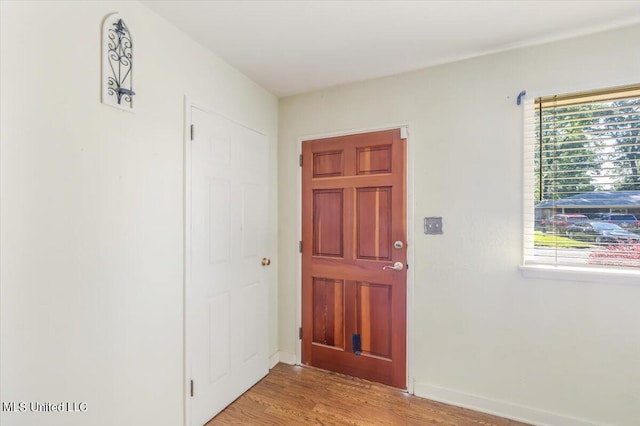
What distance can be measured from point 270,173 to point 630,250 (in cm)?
251

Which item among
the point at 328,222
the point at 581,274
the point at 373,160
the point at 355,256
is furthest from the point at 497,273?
the point at 328,222

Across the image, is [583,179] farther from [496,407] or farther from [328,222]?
[328,222]

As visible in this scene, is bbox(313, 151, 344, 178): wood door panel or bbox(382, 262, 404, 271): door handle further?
bbox(313, 151, 344, 178): wood door panel

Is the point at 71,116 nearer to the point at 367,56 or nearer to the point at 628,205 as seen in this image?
the point at 367,56

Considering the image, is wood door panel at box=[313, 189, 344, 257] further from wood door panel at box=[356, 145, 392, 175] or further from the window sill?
the window sill

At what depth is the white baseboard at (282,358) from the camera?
2.65 meters

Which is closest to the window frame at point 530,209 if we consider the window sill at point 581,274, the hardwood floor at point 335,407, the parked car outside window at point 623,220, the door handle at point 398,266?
the window sill at point 581,274

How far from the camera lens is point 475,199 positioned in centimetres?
207

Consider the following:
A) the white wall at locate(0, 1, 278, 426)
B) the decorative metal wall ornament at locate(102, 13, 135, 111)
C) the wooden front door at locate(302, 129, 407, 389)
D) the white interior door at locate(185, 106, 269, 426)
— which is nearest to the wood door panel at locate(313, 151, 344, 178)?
the wooden front door at locate(302, 129, 407, 389)

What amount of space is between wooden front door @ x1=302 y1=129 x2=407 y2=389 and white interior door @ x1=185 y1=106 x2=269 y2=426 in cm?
42

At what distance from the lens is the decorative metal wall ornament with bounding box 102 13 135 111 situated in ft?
4.50

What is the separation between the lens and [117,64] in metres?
1.42

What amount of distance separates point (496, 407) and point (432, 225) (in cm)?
128

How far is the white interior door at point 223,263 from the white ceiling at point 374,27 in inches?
19.8
